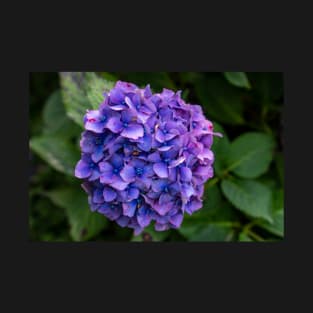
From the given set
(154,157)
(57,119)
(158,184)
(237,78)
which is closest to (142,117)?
(154,157)

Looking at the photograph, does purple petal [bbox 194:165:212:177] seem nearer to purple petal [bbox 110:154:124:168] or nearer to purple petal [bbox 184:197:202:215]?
purple petal [bbox 184:197:202:215]

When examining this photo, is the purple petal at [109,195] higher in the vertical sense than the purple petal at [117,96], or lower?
lower

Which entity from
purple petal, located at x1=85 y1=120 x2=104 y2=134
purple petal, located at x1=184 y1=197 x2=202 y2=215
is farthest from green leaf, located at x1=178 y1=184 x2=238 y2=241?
purple petal, located at x1=85 y1=120 x2=104 y2=134

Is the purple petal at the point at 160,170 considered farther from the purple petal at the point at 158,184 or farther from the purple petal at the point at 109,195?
the purple petal at the point at 109,195

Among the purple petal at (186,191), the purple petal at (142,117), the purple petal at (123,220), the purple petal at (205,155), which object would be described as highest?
the purple petal at (142,117)

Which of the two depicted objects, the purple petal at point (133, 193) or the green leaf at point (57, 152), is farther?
the green leaf at point (57, 152)

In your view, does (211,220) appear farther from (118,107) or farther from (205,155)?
(118,107)

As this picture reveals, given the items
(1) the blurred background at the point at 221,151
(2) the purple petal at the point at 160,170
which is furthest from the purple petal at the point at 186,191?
(1) the blurred background at the point at 221,151
